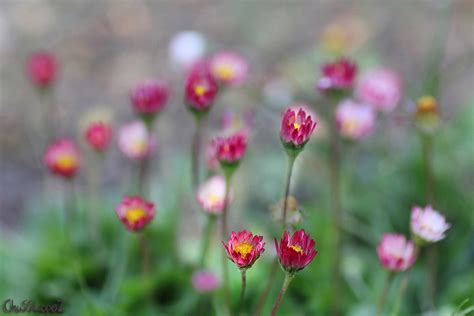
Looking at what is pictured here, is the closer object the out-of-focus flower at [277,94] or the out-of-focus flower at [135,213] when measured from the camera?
the out-of-focus flower at [135,213]

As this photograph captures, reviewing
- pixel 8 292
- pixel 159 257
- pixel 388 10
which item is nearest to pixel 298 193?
pixel 159 257

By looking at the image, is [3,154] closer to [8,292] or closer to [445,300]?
[8,292]

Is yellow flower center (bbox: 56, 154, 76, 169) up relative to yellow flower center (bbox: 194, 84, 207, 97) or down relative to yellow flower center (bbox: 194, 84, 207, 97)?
down

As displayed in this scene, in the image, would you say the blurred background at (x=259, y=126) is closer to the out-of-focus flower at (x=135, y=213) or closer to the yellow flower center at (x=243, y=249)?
the out-of-focus flower at (x=135, y=213)

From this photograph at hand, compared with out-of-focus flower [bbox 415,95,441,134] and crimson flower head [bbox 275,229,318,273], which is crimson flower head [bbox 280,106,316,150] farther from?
out-of-focus flower [bbox 415,95,441,134]

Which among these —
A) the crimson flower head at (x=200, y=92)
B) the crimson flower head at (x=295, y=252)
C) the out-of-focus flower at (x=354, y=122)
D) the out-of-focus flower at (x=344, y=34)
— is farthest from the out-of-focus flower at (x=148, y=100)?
the out-of-focus flower at (x=344, y=34)

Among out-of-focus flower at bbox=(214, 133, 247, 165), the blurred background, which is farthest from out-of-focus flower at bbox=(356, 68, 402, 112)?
out-of-focus flower at bbox=(214, 133, 247, 165)
